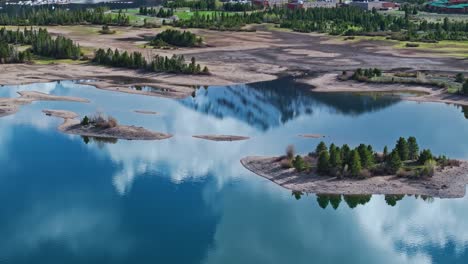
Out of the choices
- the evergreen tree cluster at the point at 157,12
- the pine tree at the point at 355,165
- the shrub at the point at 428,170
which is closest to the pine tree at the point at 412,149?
the shrub at the point at 428,170

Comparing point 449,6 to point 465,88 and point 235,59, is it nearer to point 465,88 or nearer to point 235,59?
point 235,59

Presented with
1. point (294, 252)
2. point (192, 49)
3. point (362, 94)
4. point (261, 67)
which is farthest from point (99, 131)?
point (192, 49)

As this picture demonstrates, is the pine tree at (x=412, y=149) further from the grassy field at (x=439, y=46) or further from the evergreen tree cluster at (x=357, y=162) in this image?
the grassy field at (x=439, y=46)

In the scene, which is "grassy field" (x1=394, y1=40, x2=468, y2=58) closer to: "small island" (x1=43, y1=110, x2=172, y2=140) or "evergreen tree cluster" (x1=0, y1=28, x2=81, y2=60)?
"evergreen tree cluster" (x1=0, y1=28, x2=81, y2=60)

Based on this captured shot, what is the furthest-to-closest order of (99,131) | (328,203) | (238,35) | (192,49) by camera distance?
(238,35)
(192,49)
(99,131)
(328,203)

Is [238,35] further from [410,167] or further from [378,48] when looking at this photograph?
[410,167]

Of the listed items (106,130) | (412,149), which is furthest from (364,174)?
(106,130)

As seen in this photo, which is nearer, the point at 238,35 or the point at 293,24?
the point at 238,35
